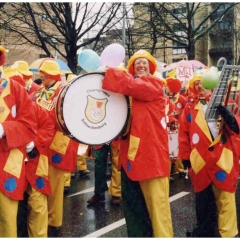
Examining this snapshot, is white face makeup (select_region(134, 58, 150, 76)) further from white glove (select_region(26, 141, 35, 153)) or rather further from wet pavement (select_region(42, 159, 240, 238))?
wet pavement (select_region(42, 159, 240, 238))

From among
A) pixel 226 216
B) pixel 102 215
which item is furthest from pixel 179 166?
pixel 226 216

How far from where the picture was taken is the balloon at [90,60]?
11.8 ft

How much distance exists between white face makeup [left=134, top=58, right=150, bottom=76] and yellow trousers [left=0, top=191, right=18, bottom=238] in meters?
1.60

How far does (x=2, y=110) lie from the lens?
3096 millimetres

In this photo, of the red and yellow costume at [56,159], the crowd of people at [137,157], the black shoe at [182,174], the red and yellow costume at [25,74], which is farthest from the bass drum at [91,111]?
the black shoe at [182,174]

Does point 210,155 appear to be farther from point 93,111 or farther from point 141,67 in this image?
point 93,111

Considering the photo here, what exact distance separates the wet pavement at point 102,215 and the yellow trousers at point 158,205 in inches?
37.1

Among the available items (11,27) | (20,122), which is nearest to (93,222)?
(20,122)

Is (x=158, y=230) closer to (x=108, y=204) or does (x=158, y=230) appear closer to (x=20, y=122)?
(x=20, y=122)

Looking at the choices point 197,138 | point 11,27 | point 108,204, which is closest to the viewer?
point 197,138

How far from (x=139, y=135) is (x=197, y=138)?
2.60ft

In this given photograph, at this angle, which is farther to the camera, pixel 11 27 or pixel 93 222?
pixel 11 27

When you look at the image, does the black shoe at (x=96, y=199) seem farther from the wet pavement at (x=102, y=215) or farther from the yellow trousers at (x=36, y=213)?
the yellow trousers at (x=36, y=213)

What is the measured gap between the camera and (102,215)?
16.9 ft
